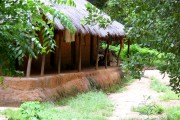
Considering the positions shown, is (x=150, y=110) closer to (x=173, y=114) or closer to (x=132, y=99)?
(x=173, y=114)

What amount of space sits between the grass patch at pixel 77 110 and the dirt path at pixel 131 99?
13.2 inches

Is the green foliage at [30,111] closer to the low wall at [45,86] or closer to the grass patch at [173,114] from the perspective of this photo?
→ the low wall at [45,86]

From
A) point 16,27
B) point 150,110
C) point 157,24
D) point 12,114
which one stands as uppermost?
point 157,24

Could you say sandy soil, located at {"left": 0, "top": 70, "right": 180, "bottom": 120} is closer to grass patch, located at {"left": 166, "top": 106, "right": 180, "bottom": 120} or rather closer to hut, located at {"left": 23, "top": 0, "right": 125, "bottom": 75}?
grass patch, located at {"left": 166, "top": 106, "right": 180, "bottom": 120}

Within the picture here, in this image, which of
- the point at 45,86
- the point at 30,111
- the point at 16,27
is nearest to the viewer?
the point at 16,27

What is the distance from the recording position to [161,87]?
14.7 m

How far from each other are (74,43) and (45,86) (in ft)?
15.6

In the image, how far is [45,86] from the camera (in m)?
10.4

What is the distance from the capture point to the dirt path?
9.23 m

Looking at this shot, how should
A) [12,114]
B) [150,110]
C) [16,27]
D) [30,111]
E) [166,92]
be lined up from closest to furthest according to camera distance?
1. [16,27]
2. [30,111]
3. [12,114]
4. [150,110]
5. [166,92]

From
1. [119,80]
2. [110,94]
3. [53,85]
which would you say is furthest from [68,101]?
[119,80]

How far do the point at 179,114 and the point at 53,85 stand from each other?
162 inches

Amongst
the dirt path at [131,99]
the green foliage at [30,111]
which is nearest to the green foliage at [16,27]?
the green foliage at [30,111]

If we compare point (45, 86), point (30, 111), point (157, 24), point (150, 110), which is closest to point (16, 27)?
point (157, 24)
